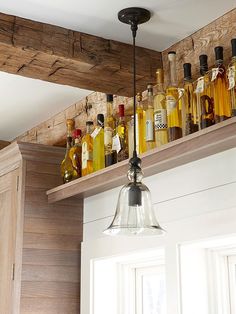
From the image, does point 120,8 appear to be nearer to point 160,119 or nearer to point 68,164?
point 160,119

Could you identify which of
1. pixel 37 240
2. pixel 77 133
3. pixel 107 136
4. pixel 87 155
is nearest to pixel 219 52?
pixel 107 136

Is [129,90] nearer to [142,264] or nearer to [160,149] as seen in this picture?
[160,149]

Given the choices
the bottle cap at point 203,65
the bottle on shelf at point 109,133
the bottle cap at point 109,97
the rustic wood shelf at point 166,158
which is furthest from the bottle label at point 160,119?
the bottle cap at point 109,97

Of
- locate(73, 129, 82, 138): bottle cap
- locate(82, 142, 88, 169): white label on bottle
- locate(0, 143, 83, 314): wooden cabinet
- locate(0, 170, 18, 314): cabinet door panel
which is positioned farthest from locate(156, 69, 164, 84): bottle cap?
locate(0, 170, 18, 314): cabinet door panel

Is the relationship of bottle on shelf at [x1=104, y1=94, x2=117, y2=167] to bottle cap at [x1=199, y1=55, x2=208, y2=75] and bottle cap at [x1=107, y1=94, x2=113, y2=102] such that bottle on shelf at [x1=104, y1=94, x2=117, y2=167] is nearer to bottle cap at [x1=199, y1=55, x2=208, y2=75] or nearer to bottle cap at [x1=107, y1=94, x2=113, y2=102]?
bottle cap at [x1=107, y1=94, x2=113, y2=102]

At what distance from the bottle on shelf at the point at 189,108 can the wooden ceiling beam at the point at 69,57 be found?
0.26 meters

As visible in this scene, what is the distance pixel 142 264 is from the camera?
2762mm

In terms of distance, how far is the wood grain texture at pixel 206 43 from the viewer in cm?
218

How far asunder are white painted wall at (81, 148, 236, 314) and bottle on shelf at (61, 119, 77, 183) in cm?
28

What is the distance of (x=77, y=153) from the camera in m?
2.83

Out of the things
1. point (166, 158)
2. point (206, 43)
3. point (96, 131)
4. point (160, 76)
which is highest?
point (206, 43)

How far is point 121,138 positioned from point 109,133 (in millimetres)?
91

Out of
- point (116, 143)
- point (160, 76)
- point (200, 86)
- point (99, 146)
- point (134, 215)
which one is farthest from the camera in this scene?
point (99, 146)

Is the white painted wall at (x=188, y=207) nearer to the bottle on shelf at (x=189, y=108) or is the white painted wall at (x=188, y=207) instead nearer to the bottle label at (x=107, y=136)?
the bottle on shelf at (x=189, y=108)
